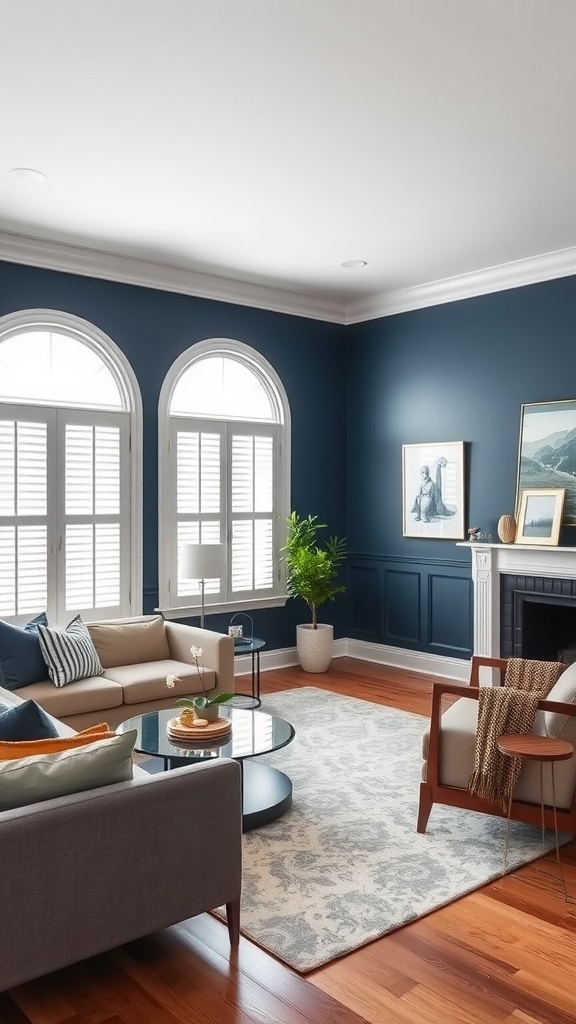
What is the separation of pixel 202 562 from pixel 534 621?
8.63 feet

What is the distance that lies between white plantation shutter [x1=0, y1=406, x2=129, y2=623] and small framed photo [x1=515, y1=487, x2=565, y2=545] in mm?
3038

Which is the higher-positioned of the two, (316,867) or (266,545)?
(266,545)

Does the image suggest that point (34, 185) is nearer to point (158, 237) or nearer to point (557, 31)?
point (158, 237)

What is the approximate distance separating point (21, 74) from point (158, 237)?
86.8 inches

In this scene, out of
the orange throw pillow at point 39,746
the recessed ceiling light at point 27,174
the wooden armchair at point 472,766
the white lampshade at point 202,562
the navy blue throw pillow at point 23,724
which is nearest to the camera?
the orange throw pillow at point 39,746

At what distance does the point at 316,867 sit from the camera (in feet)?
10.7

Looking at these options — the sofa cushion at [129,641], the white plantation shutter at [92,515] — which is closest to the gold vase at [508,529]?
the sofa cushion at [129,641]

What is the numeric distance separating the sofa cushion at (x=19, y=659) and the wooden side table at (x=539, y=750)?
2.69 m

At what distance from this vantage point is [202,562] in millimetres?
5402

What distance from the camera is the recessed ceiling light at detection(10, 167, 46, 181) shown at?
4402 millimetres

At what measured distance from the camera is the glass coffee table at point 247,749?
3539 millimetres

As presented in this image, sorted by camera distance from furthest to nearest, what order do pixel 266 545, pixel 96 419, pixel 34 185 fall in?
pixel 266 545
pixel 96 419
pixel 34 185

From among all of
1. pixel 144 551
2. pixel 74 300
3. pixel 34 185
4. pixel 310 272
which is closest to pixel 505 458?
pixel 310 272

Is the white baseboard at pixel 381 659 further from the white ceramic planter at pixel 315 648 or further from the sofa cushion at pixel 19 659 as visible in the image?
the sofa cushion at pixel 19 659
